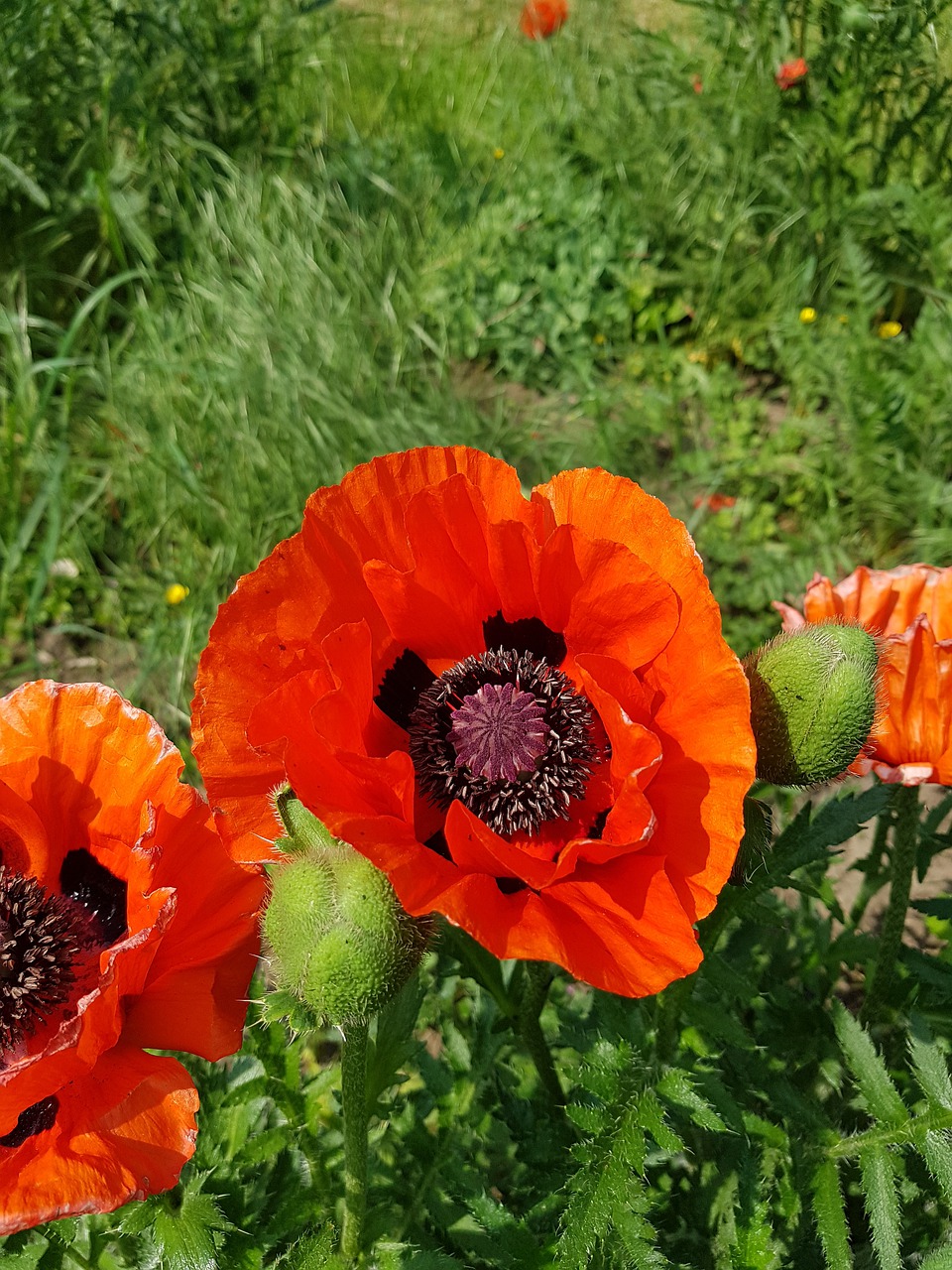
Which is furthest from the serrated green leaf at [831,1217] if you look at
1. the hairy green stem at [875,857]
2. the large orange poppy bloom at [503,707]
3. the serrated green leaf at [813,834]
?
the large orange poppy bloom at [503,707]

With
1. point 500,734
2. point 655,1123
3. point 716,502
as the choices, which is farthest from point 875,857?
point 716,502

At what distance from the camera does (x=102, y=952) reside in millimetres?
1433

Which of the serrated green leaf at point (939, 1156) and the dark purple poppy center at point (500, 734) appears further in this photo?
the serrated green leaf at point (939, 1156)

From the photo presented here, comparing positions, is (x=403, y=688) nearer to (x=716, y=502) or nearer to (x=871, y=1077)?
(x=871, y=1077)

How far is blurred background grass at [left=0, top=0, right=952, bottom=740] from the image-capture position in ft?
14.2

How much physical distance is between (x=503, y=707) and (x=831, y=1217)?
3.21 ft

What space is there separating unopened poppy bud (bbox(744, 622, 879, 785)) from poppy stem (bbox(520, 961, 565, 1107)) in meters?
0.48

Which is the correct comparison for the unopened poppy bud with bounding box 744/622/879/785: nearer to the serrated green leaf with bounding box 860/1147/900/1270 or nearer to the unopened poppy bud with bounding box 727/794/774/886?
the unopened poppy bud with bounding box 727/794/774/886

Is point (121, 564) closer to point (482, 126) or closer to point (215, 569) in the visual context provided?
point (215, 569)

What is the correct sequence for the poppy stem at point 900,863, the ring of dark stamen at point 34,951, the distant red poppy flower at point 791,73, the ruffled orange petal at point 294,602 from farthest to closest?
the distant red poppy flower at point 791,73, the poppy stem at point 900,863, the ring of dark stamen at point 34,951, the ruffled orange petal at point 294,602

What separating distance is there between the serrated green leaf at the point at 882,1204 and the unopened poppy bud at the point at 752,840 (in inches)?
23.6

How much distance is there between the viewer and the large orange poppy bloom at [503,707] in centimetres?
115

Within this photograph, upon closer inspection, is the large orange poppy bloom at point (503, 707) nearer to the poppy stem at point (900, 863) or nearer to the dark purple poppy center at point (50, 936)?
the dark purple poppy center at point (50, 936)

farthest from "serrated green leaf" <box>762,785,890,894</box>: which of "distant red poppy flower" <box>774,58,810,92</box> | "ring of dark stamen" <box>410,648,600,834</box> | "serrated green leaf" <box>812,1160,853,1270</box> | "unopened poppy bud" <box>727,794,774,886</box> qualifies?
"distant red poppy flower" <box>774,58,810,92</box>
